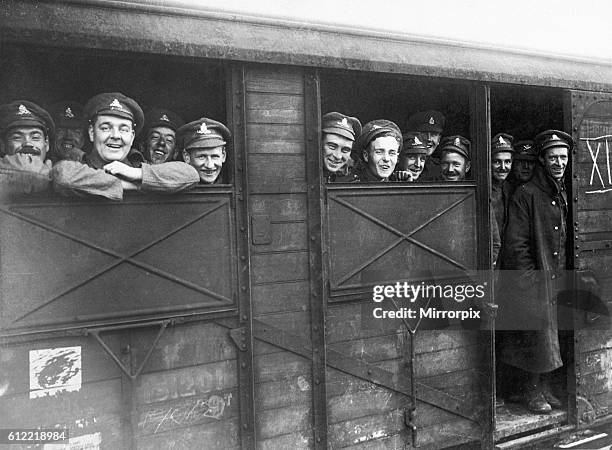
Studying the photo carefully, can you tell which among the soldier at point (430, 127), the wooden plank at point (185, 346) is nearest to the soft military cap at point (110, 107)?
the wooden plank at point (185, 346)

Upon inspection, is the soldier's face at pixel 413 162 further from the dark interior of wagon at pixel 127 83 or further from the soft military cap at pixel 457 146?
the dark interior of wagon at pixel 127 83

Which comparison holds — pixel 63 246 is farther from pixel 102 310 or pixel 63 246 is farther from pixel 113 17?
pixel 113 17

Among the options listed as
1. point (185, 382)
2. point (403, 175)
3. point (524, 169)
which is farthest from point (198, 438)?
point (524, 169)

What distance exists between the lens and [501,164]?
468 cm

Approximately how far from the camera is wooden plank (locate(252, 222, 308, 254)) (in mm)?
3572

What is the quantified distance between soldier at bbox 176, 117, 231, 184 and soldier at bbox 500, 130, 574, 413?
2607mm

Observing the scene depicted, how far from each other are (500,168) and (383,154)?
4.06 feet

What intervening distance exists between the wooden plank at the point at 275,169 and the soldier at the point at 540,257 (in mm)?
2085

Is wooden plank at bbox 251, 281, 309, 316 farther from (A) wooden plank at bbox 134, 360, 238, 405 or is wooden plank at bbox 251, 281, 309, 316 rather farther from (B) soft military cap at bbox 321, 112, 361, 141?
(B) soft military cap at bbox 321, 112, 361, 141

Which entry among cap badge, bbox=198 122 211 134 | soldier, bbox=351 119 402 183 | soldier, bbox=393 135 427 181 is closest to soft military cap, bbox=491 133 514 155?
soldier, bbox=393 135 427 181

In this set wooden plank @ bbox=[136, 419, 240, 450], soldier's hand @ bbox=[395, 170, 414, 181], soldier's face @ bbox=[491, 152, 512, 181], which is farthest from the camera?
soldier's face @ bbox=[491, 152, 512, 181]

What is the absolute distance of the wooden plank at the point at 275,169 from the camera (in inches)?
139

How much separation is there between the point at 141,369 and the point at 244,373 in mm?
631

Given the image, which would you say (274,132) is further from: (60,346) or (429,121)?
(60,346)
